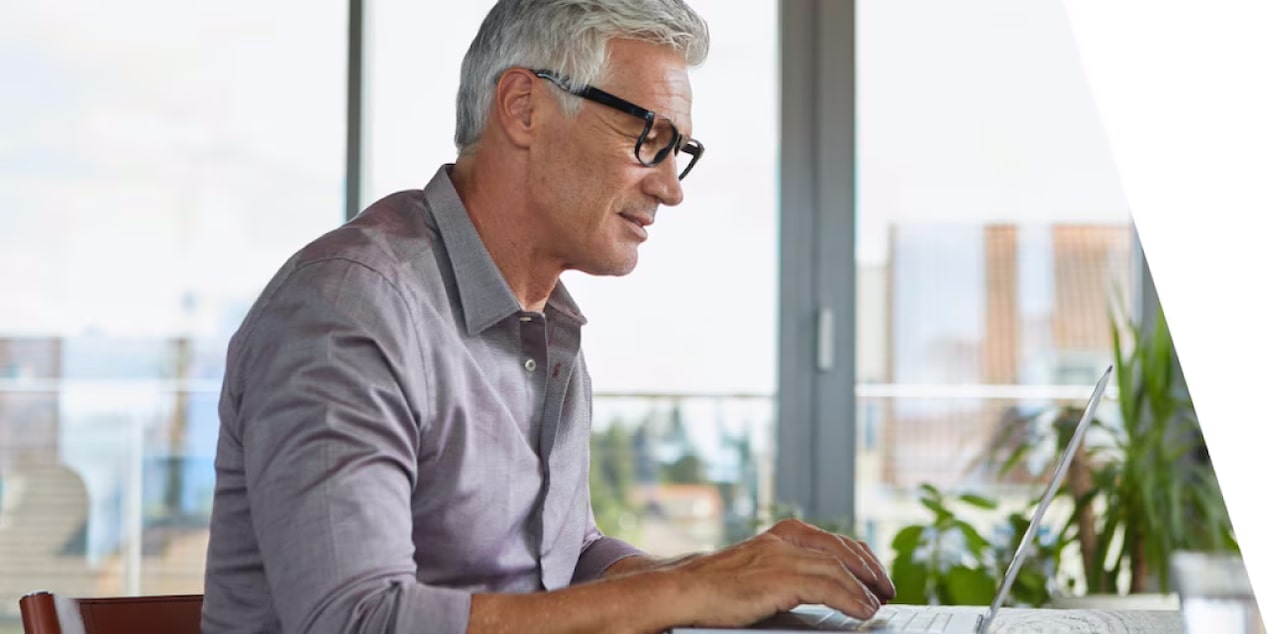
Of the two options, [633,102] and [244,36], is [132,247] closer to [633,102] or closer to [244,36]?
[244,36]

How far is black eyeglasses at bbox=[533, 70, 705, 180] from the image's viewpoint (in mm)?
1550

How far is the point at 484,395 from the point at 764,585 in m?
0.44

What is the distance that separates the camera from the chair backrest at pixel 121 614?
1220 mm

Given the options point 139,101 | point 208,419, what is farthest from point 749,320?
point 139,101

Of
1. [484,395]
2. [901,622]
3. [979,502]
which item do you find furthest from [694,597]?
[979,502]

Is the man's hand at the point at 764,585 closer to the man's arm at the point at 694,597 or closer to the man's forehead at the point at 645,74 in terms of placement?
the man's arm at the point at 694,597

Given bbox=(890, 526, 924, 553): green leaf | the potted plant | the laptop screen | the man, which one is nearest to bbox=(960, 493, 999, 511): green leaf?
the potted plant

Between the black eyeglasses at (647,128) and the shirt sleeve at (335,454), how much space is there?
1.28 ft

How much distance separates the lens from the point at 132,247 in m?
3.69

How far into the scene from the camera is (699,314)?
12.0 feet

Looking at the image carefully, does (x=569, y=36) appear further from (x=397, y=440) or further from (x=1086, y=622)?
(x=1086, y=622)

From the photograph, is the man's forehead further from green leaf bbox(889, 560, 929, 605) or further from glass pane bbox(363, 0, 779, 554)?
glass pane bbox(363, 0, 779, 554)

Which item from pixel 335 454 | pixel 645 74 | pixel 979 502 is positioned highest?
pixel 645 74

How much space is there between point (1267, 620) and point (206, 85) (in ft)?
11.5
